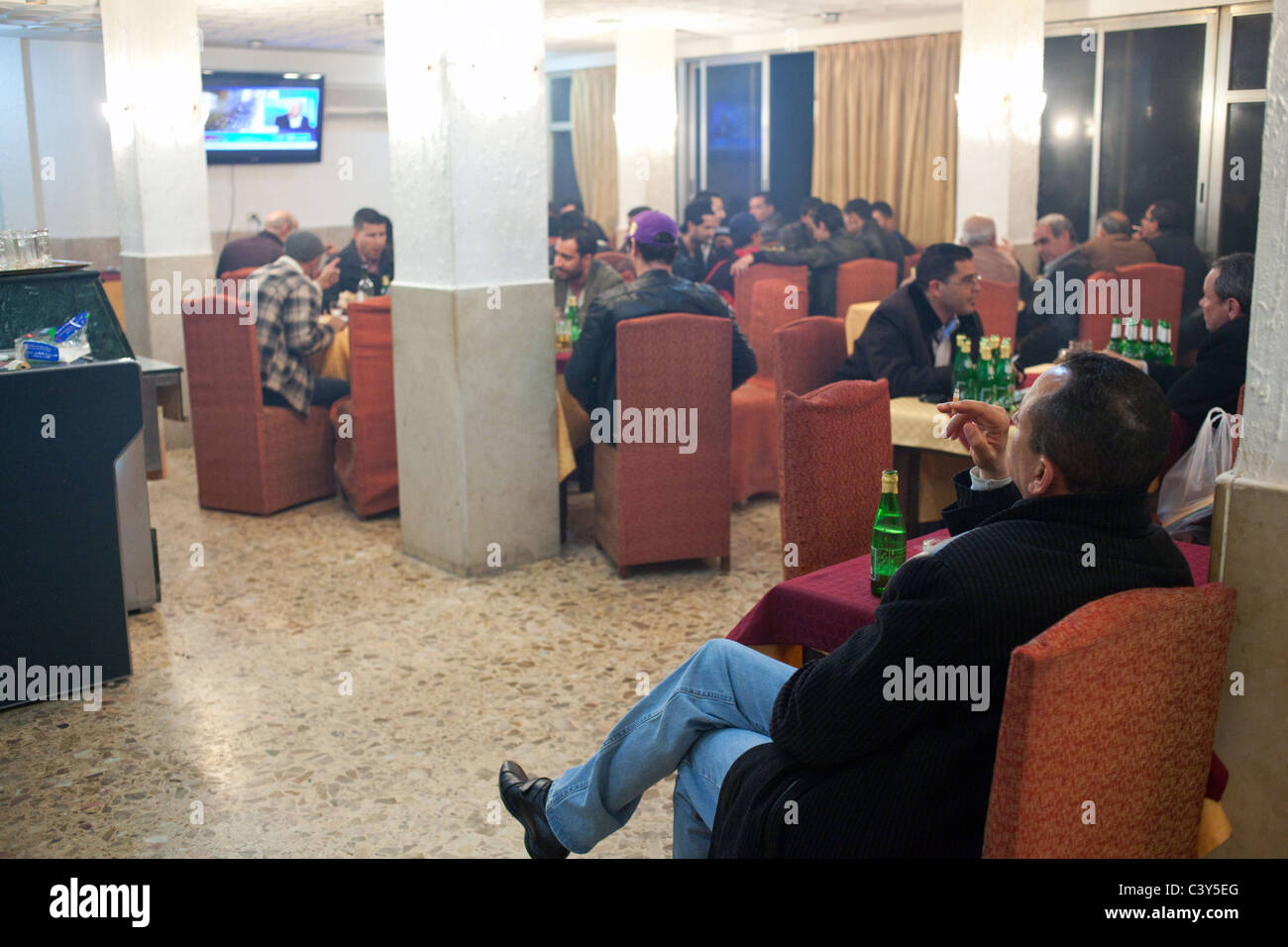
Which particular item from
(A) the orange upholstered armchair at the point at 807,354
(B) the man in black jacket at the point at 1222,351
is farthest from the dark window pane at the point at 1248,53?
(A) the orange upholstered armchair at the point at 807,354

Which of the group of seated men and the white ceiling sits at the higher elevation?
the white ceiling

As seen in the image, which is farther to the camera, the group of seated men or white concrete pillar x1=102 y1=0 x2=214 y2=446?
white concrete pillar x1=102 y1=0 x2=214 y2=446

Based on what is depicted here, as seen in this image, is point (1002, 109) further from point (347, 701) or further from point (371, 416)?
point (347, 701)

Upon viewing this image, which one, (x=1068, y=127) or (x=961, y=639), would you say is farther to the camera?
(x=1068, y=127)

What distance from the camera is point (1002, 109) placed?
7523 millimetres

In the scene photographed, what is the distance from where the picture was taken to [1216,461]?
3.25 meters

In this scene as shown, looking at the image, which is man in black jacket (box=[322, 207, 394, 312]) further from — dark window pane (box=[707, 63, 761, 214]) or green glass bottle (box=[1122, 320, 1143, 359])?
dark window pane (box=[707, 63, 761, 214])

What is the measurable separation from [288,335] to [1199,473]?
373 centimetres

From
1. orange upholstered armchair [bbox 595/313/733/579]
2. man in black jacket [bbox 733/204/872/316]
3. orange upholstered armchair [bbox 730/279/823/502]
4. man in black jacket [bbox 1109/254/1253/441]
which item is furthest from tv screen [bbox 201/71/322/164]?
man in black jacket [bbox 1109/254/1253/441]

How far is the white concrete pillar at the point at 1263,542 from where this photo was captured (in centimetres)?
183

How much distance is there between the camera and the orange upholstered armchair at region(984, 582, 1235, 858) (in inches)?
56.8

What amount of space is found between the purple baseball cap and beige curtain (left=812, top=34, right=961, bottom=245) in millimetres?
6134

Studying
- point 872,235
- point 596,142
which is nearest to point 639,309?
point 872,235
